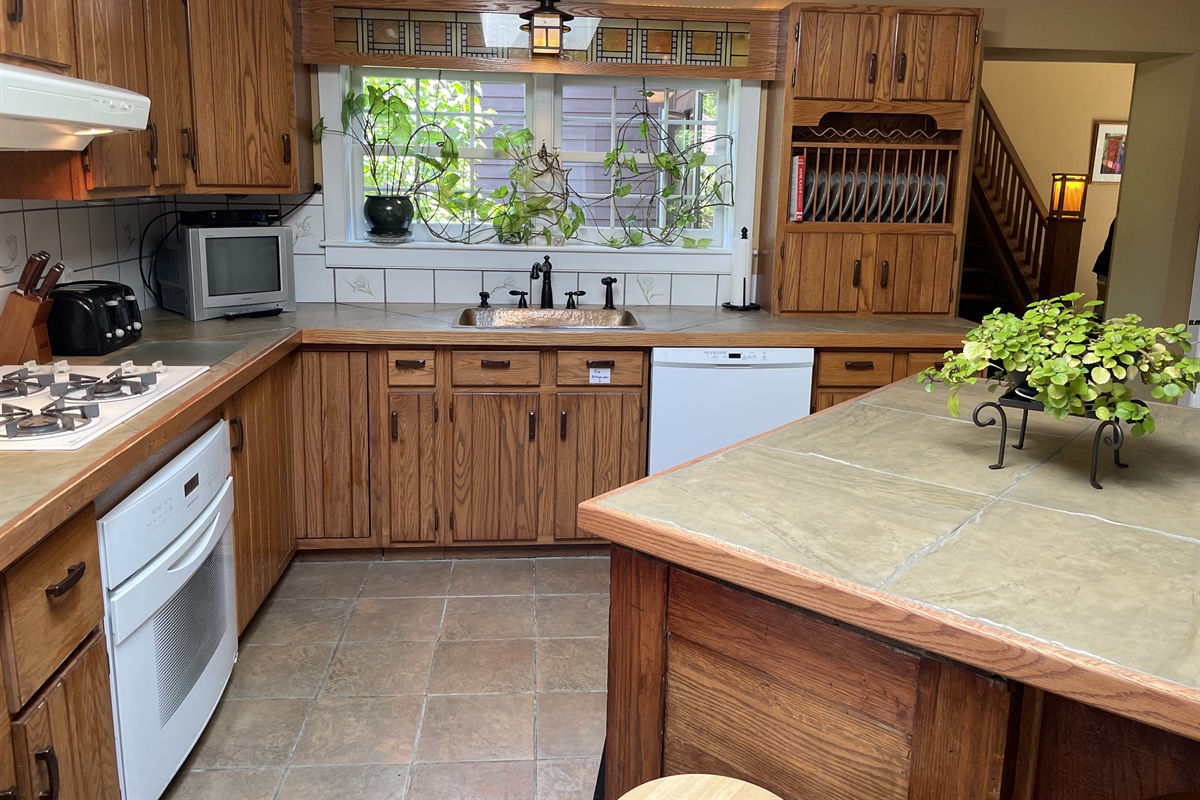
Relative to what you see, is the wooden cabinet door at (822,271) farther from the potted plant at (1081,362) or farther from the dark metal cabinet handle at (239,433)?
the dark metal cabinet handle at (239,433)

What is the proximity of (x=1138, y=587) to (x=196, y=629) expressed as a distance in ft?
6.47

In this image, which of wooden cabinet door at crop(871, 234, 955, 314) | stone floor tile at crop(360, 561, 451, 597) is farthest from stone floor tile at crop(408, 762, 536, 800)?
wooden cabinet door at crop(871, 234, 955, 314)

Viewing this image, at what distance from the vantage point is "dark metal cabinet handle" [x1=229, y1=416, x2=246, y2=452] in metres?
2.70

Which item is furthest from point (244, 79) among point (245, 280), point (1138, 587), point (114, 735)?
point (1138, 587)

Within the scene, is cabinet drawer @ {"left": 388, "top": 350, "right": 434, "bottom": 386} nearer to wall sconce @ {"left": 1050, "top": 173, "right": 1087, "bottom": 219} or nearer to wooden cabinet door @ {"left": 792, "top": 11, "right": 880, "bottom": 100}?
wooden cabinet door @ {"left": 792, "top": 11, "right": 880, "bottom": 100}

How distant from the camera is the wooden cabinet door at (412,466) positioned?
347cm

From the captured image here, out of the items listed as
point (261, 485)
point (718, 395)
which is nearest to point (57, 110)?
point (261, 485)

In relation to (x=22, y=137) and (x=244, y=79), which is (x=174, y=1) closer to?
(x=244, y=79)

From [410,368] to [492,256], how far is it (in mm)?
815

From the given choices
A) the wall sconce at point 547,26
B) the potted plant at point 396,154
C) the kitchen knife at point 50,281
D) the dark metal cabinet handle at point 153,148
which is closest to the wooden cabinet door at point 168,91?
the dark metal cabinet handle at point 153,148

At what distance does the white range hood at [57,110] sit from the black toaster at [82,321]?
1.62ft

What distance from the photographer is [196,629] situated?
89.4 inches

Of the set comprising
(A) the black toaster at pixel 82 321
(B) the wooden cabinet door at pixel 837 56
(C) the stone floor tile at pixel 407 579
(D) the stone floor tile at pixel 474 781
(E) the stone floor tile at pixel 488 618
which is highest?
(B) the wooden cabinet door at pixel 837 56

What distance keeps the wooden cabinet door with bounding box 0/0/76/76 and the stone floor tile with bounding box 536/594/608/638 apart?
6.79ft
